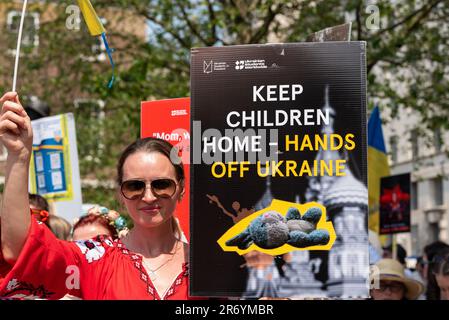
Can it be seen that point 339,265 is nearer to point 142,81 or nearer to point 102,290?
point 102,290

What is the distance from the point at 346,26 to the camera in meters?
2.87

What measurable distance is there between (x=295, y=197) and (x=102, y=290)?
2.18 ft

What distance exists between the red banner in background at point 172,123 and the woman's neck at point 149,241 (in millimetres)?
681

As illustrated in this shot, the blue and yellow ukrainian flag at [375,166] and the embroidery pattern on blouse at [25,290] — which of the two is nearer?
the embroidery pattern on blouse at [25,290]

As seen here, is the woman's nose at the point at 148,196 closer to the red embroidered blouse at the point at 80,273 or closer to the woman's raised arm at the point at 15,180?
the red embroidered blouse at the point at 80,273

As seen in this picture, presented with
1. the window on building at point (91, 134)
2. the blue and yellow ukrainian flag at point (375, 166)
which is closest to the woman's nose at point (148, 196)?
the blue and yellow ukrainian flag at point (375, 166)

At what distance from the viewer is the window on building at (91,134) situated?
14.9 metres

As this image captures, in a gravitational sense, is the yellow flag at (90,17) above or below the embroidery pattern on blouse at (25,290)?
above

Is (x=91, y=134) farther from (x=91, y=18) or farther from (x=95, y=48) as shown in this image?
(x=91, y=18)

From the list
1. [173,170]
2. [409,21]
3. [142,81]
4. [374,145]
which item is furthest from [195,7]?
[173,170]

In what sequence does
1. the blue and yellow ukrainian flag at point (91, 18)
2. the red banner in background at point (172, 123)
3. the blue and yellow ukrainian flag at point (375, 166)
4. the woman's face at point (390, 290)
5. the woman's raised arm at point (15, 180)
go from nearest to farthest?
the woman's raised arm at point (15, 180), the blue and yellow ukrainian flag at point (91, 18), the red banner in background at point (172, 123), the woman's face at point (390, 290), the blue and yellow ukrainian flag at point (375, 166)

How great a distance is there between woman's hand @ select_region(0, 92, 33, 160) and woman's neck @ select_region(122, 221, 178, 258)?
556 millimetres

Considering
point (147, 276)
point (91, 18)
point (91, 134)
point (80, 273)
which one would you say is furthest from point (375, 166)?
point (91, 134)

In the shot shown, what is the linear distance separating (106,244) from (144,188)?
0.72 ft
